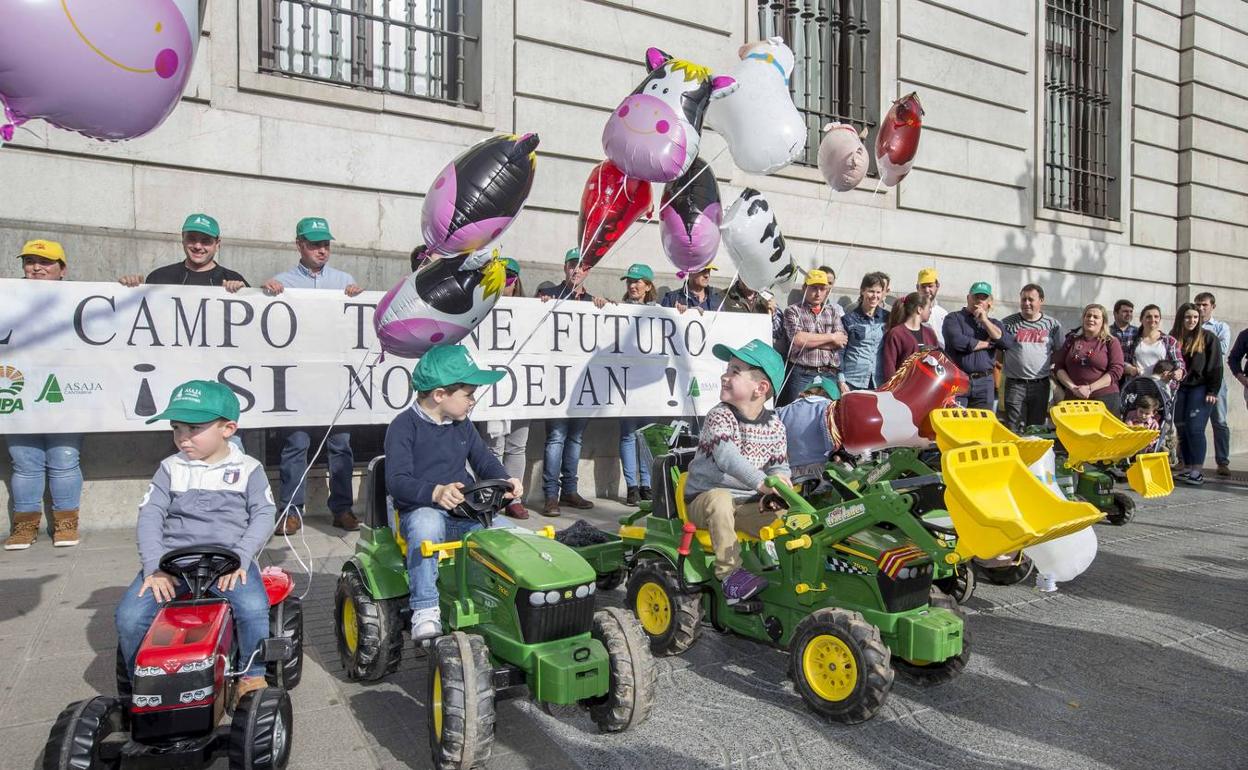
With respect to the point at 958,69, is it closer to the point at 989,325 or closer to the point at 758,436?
the point at 989,325

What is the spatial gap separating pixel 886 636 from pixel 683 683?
0.96 m

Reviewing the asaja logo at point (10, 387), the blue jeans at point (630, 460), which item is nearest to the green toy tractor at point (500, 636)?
the asaja logo at point (10, 387)

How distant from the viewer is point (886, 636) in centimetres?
373

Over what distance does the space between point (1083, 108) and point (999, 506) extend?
14.0 meters

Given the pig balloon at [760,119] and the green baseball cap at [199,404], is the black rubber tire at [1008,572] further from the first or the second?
the green baseball cap at [199,404]

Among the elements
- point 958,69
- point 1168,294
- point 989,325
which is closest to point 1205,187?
point 1168,294

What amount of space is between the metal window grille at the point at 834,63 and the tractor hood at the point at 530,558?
361 inches

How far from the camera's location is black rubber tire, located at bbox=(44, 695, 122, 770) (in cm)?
263

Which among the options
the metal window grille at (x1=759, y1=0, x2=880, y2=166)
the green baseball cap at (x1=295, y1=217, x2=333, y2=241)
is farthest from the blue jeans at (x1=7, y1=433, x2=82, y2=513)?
the metal window grille at (x1=759, y1=0, x2=880, y2=166)

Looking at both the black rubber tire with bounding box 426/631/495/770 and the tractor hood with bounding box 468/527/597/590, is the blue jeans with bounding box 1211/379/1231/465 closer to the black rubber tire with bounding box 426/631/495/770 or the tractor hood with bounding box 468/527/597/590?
the tractor hood with bounding box 468/527/597/590

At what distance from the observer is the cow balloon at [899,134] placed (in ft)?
24.9

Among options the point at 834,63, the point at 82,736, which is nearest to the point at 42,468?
the point at 82,736

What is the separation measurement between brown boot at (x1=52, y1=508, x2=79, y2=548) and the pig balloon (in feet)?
17.9

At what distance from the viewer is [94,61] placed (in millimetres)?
3277
